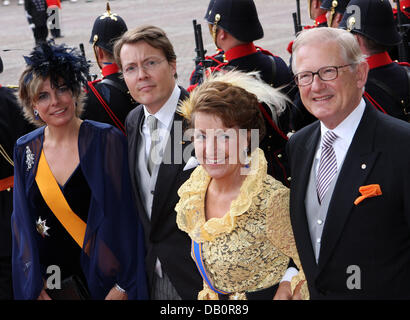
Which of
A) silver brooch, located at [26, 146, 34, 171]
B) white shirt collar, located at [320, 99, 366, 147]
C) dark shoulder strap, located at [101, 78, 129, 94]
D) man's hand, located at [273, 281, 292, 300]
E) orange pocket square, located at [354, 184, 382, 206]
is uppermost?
white shirt collar, located at [320, 99, 366, 147]

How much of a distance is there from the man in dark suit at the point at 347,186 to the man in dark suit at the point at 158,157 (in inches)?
29.9

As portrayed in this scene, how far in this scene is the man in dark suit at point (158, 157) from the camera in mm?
3242

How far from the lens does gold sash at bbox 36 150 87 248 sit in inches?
134

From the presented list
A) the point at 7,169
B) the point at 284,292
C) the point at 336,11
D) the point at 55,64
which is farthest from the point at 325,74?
the point at 336,11

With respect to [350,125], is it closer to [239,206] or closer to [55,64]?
[239,206]

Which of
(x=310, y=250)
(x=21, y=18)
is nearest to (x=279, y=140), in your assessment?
(x=310, y=250)

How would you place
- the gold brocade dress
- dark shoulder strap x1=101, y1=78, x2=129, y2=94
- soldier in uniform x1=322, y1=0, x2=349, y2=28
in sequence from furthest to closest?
soldier in uniform x1=322, y1=0, x2=349, y2=28, dark shoulder strap x1=101, y1=78, x2=129, y2=94, the gold brocade dress

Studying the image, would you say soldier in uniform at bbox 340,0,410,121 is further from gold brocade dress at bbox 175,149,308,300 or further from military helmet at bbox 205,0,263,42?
gold brocade dress at bbox 175,149,308,300

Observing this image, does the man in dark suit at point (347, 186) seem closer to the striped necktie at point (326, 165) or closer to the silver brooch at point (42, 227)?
the striped necktie at point (326, 165)

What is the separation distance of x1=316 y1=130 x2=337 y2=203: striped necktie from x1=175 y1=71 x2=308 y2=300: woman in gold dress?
0.21 meters

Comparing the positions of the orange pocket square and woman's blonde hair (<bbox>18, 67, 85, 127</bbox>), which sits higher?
woman's blonde hair (<bbox>18, 67, 85, 127</bbox>)

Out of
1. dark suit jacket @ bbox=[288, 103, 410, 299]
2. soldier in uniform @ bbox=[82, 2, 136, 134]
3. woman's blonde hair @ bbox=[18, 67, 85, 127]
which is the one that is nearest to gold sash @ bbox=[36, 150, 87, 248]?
woman's blonde hair @ bbox=[18, 67, 85, 127]

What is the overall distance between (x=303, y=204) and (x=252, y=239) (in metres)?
0.28
